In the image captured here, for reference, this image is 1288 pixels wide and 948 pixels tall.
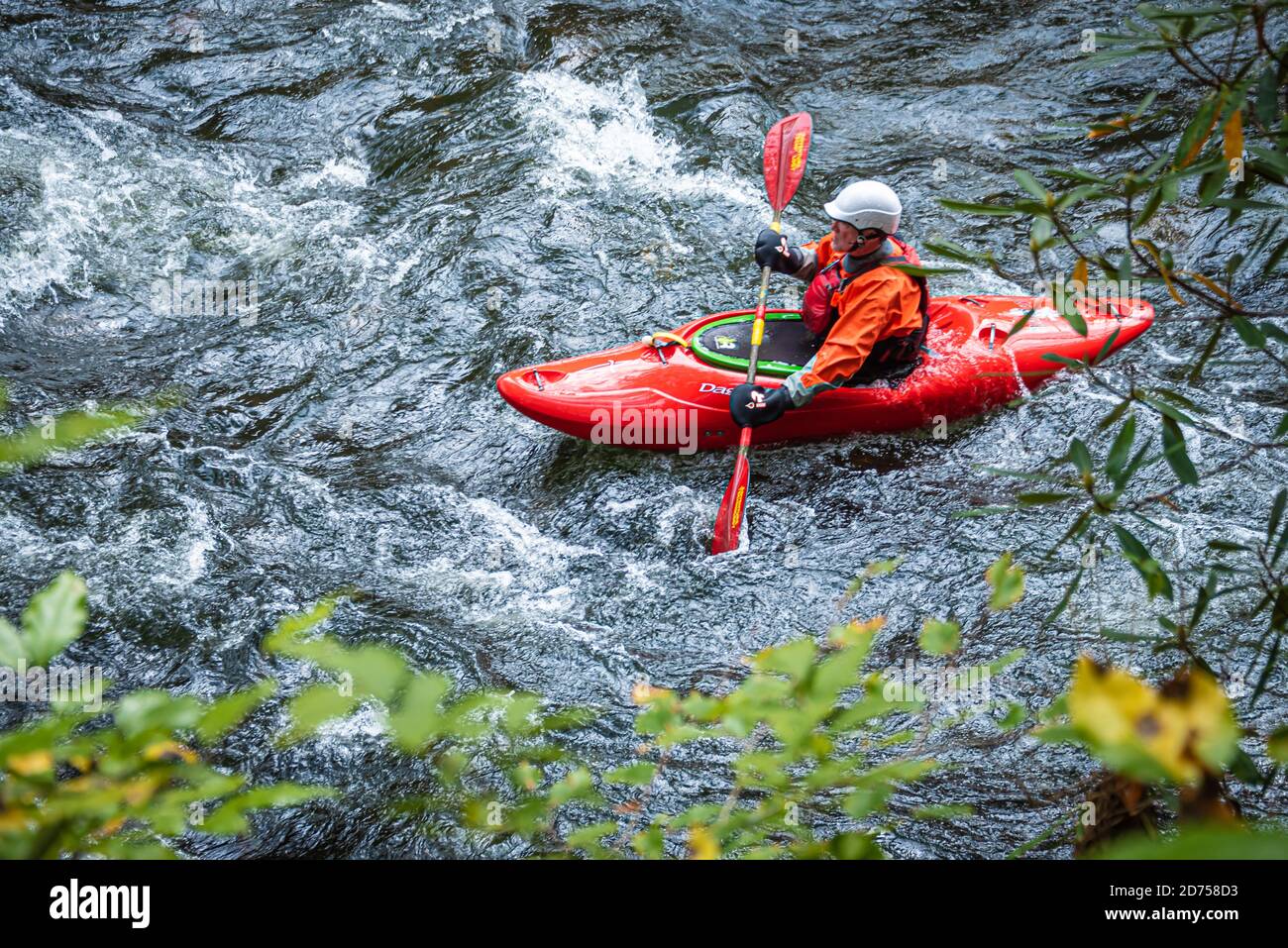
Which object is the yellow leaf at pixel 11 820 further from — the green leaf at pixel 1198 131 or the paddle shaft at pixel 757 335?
the paddle shaft at pixel 757 335

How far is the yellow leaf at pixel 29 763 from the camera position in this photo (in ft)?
3.01

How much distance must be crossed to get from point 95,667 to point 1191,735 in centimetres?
377

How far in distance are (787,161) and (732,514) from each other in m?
2.15

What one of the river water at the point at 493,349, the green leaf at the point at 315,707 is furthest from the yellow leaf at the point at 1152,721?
the river water at the point at 493,349

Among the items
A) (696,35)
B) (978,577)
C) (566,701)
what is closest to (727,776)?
(566,701)

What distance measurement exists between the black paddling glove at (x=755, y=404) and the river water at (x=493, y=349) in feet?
1.36

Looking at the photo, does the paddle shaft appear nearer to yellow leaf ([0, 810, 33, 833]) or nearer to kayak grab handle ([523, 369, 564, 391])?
kayak grab handle ([523, 369, 564, 391])

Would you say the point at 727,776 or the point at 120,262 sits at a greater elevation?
the point at 120,262

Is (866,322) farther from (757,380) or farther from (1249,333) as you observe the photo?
(1249,333)

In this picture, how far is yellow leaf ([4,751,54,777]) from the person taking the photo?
92 centimetres
